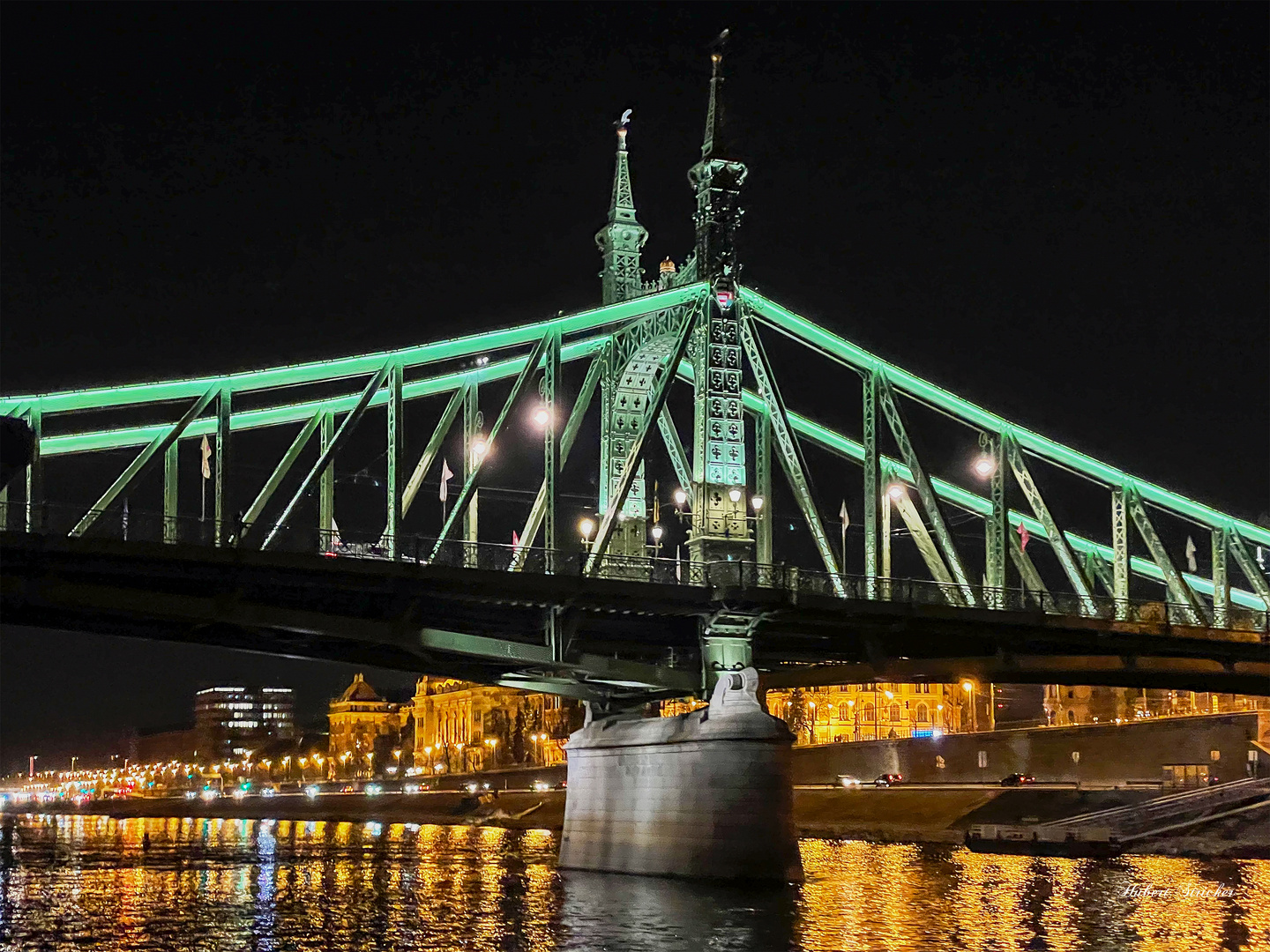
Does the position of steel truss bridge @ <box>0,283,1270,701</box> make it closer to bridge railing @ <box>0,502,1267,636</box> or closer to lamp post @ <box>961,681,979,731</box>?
bridge railing @ <box>0,502,1267,636</box>

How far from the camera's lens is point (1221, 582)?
2514 inches

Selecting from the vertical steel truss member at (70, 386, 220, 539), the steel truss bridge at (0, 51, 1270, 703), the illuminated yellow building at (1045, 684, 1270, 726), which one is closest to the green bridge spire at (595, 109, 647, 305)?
the steel truss bridge at (0, 51, 1270, 703)

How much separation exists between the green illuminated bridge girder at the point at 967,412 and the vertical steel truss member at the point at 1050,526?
98cm

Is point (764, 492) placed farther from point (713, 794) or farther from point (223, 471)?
point (223, 471)

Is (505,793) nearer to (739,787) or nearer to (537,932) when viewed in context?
(739,787)

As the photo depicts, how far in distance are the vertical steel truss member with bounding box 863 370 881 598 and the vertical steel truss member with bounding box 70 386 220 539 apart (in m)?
21.4

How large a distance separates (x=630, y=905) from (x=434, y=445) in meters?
16.9

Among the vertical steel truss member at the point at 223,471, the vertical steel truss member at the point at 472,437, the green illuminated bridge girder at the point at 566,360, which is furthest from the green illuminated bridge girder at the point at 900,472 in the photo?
the vertical steel truss member at the point at 223,471

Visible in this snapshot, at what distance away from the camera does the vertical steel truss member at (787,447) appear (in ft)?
180

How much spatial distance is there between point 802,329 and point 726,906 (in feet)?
82.4

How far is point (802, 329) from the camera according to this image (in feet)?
205

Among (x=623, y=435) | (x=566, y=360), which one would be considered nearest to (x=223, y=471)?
(x=566, y=360)

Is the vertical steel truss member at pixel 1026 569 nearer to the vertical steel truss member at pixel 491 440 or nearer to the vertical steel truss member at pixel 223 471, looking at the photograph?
the vertical steel truss member at pixel 491 440

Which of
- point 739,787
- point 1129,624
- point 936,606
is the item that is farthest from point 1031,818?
point 739,787
